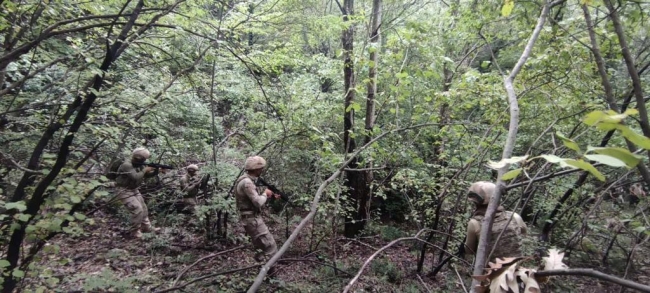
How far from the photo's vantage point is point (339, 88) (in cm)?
1012

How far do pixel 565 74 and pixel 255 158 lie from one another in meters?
4.57

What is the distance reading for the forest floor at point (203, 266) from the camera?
15.7 feet

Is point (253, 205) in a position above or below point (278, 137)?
below

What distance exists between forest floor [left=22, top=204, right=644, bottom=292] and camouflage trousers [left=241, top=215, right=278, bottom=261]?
0.26 m

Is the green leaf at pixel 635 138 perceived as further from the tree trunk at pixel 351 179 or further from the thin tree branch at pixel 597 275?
the tree trunk at pixel 351 179

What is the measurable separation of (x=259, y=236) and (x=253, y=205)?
1.79ft

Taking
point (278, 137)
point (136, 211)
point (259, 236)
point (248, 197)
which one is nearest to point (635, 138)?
point (248, 197)

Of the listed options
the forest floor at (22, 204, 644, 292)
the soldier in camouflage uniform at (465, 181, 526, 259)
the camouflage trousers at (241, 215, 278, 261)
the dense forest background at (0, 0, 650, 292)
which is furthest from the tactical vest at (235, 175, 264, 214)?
the soldier in camouflage uniform at (465, 181, 526, 259)

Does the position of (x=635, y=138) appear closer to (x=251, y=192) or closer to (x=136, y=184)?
(x=251, y=192)

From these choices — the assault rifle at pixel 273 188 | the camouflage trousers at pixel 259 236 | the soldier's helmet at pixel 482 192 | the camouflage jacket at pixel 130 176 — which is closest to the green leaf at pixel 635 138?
the soldier's helmet at pixel 482 192

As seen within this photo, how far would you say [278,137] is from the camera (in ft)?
20.1

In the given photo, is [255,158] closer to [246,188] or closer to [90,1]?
[246,188]

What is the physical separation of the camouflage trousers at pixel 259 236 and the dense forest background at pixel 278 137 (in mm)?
388

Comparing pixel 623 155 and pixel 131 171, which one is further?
pixel 131 171
